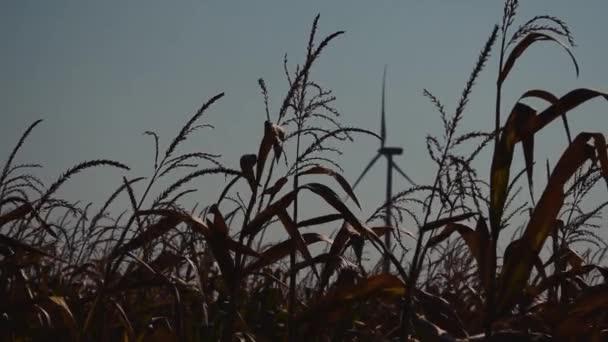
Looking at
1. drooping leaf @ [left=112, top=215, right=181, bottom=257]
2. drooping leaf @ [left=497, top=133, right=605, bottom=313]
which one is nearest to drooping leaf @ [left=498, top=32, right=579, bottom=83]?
drooping leaf @ [left=497, top=133, right=605, bottom=313]

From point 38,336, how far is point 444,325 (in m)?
1.87

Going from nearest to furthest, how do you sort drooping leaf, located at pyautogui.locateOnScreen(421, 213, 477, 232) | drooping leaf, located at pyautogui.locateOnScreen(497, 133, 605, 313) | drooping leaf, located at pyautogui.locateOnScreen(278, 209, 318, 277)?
drooping leaf, located at pyautogui.locateOnScreen(497, 133, 605, 313) → drooping leaf, located at pyautogui.locateOnScreen(421, 213, 477, 232) → drooping leaf, located at pyautogui.locateOnScreen(278, 209, 318, 277)

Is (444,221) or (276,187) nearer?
(444,221)

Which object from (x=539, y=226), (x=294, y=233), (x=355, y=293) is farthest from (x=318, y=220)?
(x=539, y=226)

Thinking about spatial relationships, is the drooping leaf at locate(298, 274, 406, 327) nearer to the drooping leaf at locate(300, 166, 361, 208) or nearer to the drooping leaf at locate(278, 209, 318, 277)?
the drooping leaf at locate(278, 209, 318, 277)

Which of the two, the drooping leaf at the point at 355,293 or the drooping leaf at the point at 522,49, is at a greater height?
the drooping leaf at the point at 522,49

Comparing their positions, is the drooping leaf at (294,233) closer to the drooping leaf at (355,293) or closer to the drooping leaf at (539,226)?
the drooping leaf at (355,293)

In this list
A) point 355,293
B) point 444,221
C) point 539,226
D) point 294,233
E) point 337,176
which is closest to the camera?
point 539,226

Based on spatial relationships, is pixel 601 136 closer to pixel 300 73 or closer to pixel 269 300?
pixel 300 73

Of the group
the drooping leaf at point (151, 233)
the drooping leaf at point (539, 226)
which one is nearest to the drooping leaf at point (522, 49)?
the drooping leaf at point (539, 226)

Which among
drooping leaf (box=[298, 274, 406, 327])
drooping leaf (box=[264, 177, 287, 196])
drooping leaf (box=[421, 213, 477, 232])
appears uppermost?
drooping leaf (box=[264, 177, 287, 196])

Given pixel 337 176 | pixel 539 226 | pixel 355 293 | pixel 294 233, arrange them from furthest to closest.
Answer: pixel 337 176
pixel 294 233
pixel 355 293
pixel 539 226

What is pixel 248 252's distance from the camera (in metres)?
3.77

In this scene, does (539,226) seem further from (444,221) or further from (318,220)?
(318,220)
